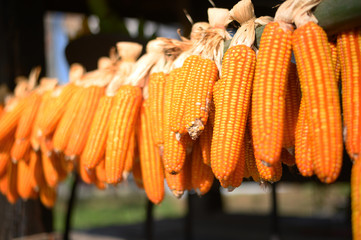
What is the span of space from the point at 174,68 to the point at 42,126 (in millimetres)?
1041

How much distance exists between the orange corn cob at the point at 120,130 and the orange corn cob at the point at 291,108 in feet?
2.43

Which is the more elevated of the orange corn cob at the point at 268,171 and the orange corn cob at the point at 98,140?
the orange corn cob at the point at 98,140

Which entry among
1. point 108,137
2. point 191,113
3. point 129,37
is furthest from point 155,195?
point 129,37

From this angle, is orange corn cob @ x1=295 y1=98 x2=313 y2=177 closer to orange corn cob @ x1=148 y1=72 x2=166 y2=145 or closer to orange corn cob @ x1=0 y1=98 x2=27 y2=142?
orange corn cob @ x1=148 y1=72 x2=166 y2=145

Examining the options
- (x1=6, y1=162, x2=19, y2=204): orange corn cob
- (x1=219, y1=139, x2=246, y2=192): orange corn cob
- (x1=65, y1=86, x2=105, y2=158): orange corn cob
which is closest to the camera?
(x1=219, y1=139, x2=246, y2=192): orange corn cob

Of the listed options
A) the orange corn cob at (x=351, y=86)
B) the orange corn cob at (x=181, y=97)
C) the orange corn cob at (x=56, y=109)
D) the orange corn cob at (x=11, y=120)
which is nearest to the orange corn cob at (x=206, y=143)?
the orange corn cob at (x=181, y=97)

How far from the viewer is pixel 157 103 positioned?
5.06 ft

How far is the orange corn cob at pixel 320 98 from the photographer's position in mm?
952

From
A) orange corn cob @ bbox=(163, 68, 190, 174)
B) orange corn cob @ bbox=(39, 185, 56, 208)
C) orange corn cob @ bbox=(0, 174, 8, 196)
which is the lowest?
orange corn cob @ bbox=(39, 185, 56, 208)

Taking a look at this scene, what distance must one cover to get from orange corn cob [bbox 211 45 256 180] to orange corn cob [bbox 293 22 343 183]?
0.60 feet

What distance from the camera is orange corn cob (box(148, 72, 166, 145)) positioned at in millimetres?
1485

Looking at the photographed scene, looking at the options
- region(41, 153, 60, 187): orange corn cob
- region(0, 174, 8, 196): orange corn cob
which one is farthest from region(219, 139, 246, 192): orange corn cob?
region(0, 174, 8, 196): orange corn cob

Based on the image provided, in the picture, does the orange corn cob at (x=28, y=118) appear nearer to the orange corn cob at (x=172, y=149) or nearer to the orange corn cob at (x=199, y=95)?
the orange corn cob at (x=172, y=149)

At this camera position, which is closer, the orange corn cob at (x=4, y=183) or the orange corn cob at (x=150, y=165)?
the orange corn cob at (x=150, y=165)
